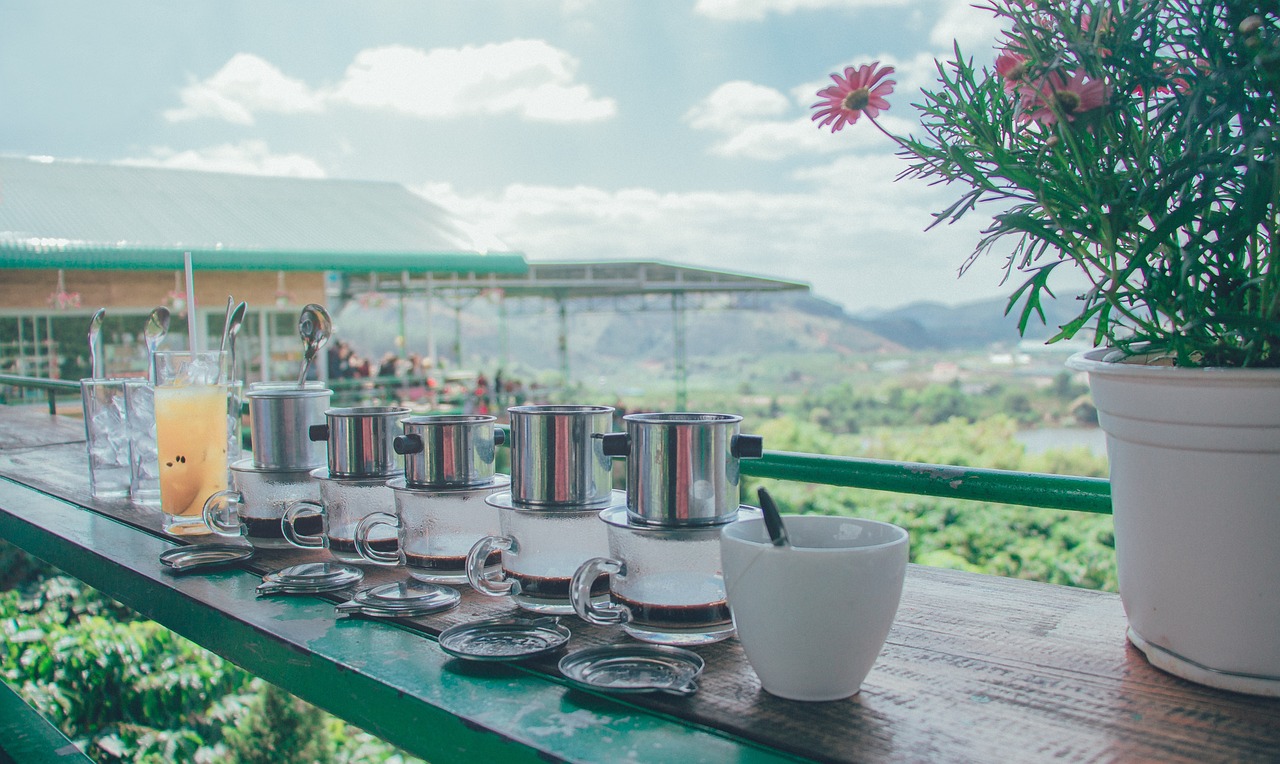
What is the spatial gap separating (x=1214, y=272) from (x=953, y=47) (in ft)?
0.88

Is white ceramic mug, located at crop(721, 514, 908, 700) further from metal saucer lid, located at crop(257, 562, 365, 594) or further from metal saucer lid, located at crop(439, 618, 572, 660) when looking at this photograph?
metal saucer lid, located at crop(257, 562, 365, 594)

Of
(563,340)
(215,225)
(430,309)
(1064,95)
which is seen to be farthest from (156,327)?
(430,309)

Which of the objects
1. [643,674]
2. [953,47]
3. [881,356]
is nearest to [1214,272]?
[953,47]

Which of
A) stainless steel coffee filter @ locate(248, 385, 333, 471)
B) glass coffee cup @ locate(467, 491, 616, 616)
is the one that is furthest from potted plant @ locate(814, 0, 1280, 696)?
stainless steel coffee filter @ locate(248, 385, 333, 471)

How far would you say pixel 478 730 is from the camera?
0.61m

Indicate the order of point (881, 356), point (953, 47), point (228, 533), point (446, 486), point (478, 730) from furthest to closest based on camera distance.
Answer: point (881, 356) < point (228, 533) < point (446, 486) < point (953, 47) < point (478, 730)

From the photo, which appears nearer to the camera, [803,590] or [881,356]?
[803,590]

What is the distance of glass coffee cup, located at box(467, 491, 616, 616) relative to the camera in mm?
852

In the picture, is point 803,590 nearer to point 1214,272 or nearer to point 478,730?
point 478,730

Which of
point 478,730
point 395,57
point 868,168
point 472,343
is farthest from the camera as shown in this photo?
point 395,57

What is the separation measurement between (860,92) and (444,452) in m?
0.54

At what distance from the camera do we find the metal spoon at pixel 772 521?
63 cm

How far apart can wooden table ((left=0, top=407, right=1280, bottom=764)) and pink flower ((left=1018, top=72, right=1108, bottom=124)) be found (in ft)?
1.35

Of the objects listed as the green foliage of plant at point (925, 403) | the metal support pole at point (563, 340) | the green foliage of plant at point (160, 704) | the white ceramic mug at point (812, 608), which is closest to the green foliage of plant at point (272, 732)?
the green foliage of plant at point (160, 704)
